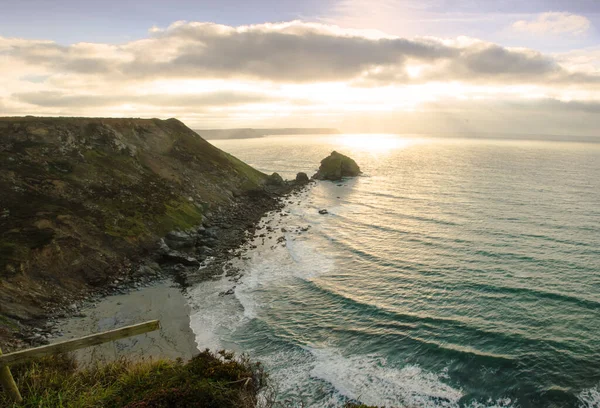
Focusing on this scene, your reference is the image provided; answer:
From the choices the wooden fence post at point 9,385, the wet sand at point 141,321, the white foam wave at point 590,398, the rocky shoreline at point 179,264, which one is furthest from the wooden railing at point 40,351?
the white foam wave at point 590,398

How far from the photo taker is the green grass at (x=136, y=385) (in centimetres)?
1261

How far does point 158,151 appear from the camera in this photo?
72250 mm

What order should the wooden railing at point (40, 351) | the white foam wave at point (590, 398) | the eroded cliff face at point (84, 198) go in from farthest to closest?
the eroded cliff face at point (84, 198)
the white foam wave at point (590, 398)
the wooden railing at point (40, 351)

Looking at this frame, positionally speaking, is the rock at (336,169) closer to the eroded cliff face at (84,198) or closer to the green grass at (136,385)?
the eroded cliff face at (84,198)

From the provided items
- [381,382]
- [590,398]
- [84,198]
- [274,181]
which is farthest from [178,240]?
[274,181]

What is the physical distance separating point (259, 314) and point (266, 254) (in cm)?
1567

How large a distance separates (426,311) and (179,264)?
26953mm

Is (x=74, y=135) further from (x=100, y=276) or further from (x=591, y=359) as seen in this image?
(x=591, y=359)

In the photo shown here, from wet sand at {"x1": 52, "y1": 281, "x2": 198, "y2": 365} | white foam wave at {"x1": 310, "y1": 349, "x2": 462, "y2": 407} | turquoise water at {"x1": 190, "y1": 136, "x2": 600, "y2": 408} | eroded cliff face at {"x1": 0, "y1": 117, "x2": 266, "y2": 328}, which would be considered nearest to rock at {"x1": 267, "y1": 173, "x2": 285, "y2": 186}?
eroded cliff face at {"x1": 0, "y1": 117, "x2": 266, "y2": 328}

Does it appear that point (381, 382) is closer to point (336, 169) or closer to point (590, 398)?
point (590, 398)

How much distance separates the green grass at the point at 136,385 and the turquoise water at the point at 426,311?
6356 millimetres

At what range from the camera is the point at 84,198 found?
45.8 metres

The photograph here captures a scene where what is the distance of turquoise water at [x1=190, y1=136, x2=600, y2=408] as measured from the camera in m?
20.5

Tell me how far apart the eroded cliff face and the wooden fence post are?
1753 cm
